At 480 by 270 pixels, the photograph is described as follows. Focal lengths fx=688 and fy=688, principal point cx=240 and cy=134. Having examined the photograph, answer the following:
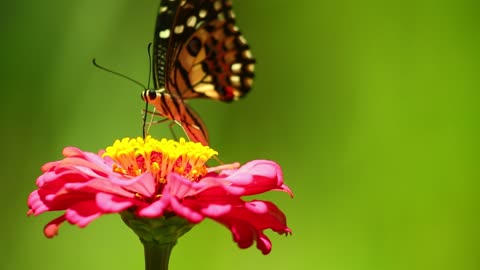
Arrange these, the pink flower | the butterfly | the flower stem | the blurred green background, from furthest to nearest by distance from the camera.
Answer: the blurred green background
the butterfly
the flower stem
the pink flower

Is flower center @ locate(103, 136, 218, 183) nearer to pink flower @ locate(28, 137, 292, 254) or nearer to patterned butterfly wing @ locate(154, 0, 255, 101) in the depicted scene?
pink flower @ locate(28, 137, 292, 254)

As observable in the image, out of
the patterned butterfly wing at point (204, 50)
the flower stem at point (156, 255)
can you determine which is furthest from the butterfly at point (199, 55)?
the flower stem at point (156, 255)

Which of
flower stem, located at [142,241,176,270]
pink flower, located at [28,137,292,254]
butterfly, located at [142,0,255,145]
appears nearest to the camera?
pink flower, located at [28,137,292,254]

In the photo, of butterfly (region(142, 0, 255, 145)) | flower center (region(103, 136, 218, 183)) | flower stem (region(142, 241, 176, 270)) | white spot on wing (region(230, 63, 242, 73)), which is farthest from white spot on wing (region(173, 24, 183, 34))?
flower stem (region(142, 241, 176, 270))

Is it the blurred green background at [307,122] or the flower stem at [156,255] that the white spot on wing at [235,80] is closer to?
the flower stem at [156,255]

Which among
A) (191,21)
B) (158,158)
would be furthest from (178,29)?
(158,158)

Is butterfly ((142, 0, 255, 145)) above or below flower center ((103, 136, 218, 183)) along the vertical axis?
above

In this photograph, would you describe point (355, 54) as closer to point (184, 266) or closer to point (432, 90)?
point (432, 90)
